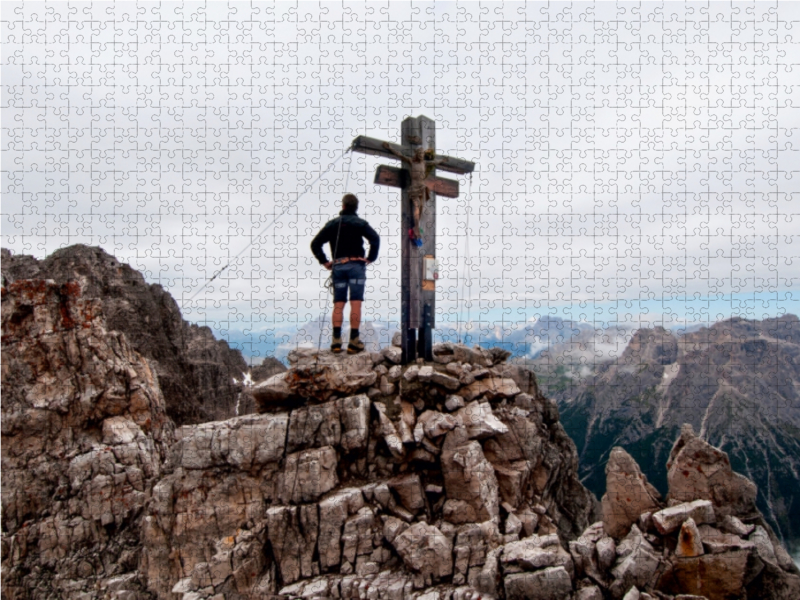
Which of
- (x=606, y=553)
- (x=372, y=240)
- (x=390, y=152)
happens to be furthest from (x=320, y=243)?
(x=606, y=553)

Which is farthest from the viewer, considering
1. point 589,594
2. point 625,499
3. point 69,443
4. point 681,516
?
point 69,443

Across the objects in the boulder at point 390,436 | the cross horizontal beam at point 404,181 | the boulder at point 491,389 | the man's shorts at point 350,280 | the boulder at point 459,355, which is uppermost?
the cross horizontal beam at point 404,181

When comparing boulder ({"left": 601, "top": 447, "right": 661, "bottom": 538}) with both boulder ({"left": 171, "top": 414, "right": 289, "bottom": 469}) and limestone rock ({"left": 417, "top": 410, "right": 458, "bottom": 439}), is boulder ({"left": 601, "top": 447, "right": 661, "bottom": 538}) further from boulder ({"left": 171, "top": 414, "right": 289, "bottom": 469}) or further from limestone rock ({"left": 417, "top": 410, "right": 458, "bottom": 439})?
boulder ({"left": 171, "top": 414, "right": 289, "bottom": 469})

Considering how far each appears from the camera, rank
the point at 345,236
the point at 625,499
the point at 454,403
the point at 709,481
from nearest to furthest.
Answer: the point at 709,481, the point at 625,499, the point at 454,403, the point at 345,236

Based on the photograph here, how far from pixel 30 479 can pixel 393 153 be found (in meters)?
21.2

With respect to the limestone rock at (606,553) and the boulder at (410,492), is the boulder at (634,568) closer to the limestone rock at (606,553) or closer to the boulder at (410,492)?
the limestone rock at (606,553)

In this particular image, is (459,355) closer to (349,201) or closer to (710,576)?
(349,201)

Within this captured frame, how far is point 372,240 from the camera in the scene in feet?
38.5

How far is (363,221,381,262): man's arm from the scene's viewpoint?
11.6m

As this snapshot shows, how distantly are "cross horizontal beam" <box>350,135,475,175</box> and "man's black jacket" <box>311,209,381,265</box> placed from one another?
1.59 m

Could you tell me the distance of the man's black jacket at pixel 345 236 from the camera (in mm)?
11492

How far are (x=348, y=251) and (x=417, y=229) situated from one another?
6.37 ft

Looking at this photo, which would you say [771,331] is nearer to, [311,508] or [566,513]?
[566,513]

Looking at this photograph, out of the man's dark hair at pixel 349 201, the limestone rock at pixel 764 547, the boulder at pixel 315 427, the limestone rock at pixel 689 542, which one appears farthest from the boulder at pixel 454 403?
the limestone rock at pixel 764 547
